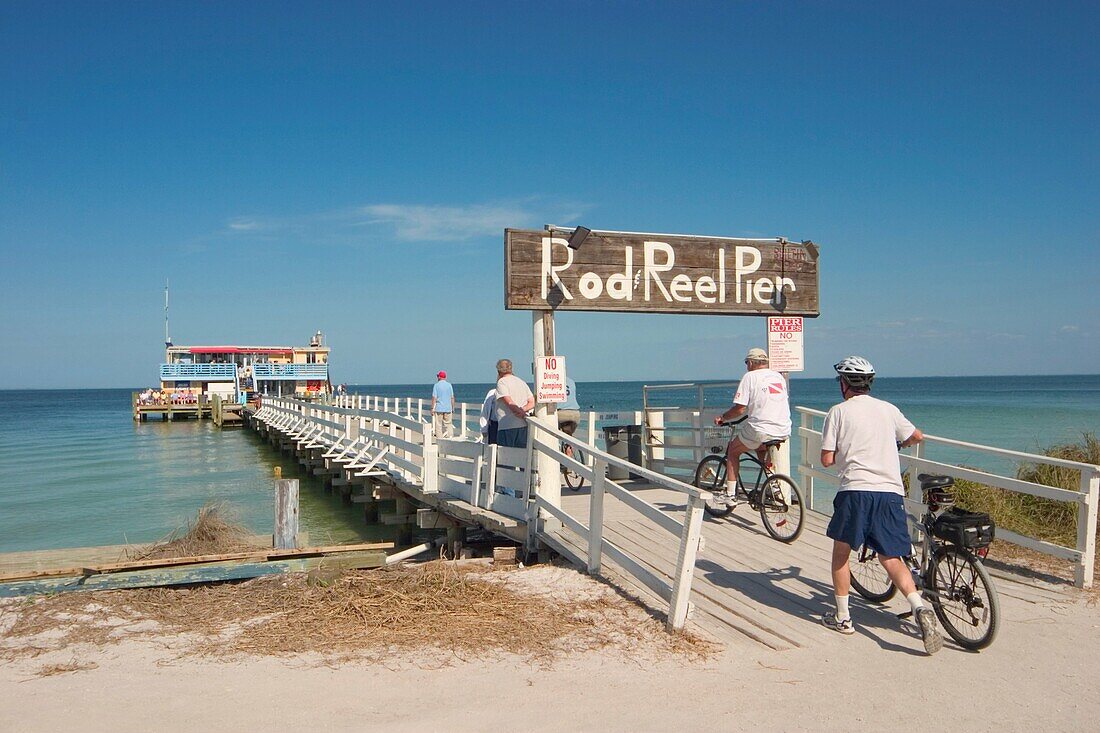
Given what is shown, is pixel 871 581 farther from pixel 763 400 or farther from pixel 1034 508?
pixel 1034 508

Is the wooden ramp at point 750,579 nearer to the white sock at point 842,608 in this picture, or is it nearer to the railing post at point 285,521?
the white sock at point 842,608

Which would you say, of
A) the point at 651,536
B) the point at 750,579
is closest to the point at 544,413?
the point at 651,536

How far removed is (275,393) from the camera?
58344mm

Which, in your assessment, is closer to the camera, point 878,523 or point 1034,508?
point 878,523

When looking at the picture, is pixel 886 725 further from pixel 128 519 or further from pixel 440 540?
pixel 128 519

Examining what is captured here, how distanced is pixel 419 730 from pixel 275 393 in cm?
5756

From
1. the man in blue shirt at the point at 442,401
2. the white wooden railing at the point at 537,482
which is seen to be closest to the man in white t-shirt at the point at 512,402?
the white wooden railing at the point at 537,482

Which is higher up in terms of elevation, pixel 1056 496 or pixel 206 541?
pixel 1056 496

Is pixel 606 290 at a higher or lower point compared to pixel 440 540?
higher

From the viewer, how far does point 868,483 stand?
503 centimetres

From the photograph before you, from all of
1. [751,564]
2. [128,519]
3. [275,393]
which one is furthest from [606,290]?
[275,393]

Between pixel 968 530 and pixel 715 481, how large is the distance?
13.3ft

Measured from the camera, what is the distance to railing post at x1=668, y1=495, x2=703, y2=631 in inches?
207

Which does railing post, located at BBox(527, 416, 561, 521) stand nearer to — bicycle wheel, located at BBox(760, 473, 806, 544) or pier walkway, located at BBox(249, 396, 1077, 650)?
pier walkway, located at BBox(249, 396, 1077, 650)
